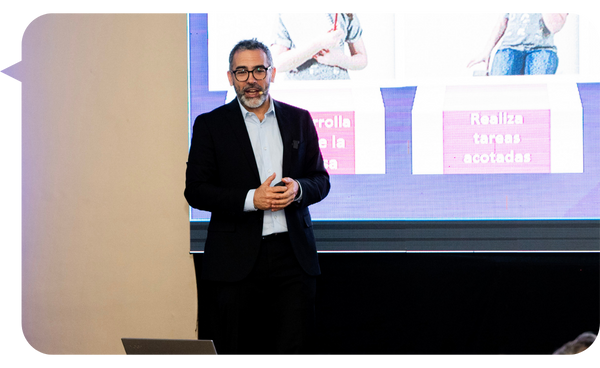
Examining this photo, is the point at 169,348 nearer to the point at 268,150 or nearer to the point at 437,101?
the point at 268,150

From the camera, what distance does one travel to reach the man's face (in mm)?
2184

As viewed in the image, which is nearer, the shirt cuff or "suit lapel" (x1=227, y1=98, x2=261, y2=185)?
the shirt cuff

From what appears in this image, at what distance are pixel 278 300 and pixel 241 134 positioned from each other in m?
0.73

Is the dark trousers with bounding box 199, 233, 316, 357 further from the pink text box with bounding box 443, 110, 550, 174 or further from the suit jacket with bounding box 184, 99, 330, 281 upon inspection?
the pink text box with bounding box 443, 110, 550, 174

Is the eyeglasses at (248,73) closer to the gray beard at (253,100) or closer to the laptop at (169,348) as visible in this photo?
the gray beard at (253,100)

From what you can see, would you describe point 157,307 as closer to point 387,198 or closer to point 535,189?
point 387,198

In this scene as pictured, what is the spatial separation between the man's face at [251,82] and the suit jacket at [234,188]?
0.08 metres

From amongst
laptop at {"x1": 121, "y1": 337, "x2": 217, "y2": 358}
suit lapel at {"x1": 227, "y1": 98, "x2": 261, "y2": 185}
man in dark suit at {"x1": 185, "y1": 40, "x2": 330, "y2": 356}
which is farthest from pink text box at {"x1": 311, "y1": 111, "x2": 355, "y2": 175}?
laptop at {"x1": 121, "y1": 337, "x2": 217, "y2": 358}

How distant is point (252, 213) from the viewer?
218 cm

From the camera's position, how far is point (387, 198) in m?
2.90

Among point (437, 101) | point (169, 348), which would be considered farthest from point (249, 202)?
point (437, 101)

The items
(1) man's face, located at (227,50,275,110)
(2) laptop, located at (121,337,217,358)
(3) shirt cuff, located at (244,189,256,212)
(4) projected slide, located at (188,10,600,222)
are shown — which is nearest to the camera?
(2) laptop, located at (121,337,217,358)

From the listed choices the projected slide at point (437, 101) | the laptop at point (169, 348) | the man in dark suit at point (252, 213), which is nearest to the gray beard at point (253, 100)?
the man in dark suit at point (252, 213)

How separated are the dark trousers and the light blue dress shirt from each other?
0.06m
